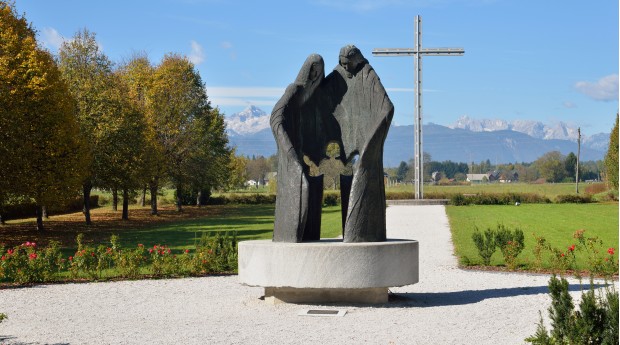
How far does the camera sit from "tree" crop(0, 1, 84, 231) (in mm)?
26938

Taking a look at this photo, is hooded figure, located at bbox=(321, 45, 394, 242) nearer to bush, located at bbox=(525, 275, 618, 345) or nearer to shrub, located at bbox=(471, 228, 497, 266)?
bush, located at bbox=(525, 275, 618, 345)

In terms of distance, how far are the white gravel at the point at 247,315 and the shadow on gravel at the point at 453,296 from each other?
17 mm

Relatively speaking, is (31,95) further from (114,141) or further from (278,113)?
(278,113)

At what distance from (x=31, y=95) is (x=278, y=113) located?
18.4m

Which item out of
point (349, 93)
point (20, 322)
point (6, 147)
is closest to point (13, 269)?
point (20, 322)

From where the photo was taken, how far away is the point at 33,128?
27984 millimetres

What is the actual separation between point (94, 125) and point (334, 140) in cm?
2575

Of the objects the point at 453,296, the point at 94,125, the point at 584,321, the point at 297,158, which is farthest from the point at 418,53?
the point at 584,321

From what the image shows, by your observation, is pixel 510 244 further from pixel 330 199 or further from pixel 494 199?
pixel 330 199

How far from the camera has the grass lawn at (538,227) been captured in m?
21.2

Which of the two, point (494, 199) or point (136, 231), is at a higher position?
point (494, 199)

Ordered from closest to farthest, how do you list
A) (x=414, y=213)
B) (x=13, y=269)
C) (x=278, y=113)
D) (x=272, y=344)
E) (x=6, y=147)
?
(x=272, y=344) < (x=278, y=113) < (x=13, y=269) < (x=6, y=147) < (x=414, y=213)

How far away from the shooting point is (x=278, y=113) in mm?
12352

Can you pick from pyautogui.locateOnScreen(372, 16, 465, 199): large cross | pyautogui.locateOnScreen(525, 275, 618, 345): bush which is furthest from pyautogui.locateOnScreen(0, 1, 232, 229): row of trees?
pyautogui.locateOnScreen(525, 275, 618, 345): bush
